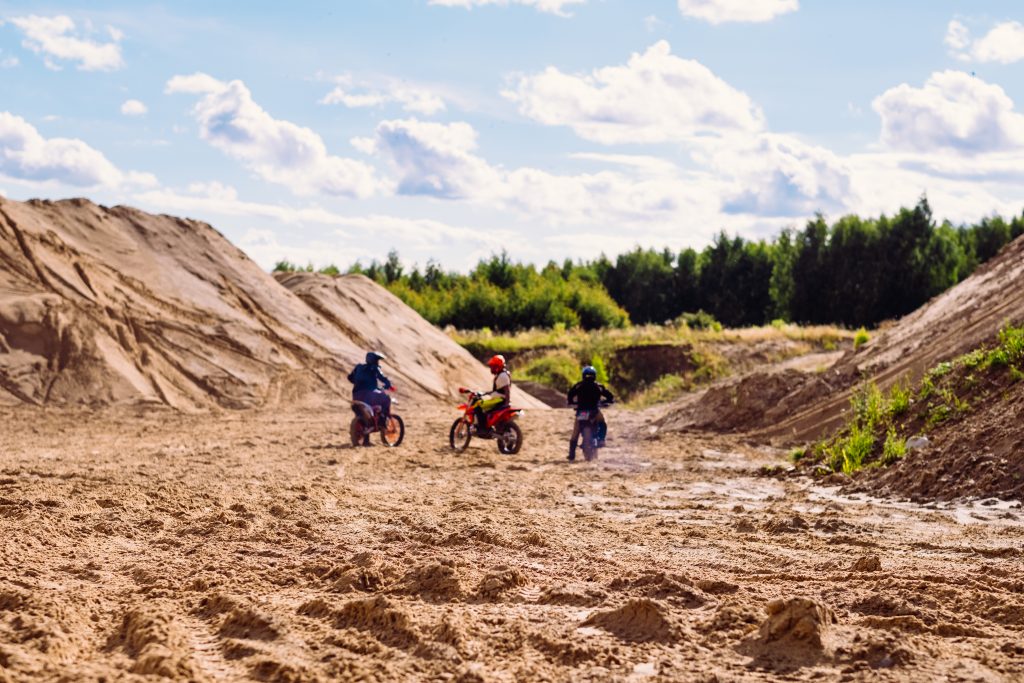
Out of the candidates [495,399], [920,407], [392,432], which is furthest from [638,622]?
[392,432]

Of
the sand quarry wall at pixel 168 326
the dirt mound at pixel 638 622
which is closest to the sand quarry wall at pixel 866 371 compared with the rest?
the sand quarry wall at pixel 168 326

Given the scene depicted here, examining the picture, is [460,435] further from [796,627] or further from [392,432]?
[796,627]

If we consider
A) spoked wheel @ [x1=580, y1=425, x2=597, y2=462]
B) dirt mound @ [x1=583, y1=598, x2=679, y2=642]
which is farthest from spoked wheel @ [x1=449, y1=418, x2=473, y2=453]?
dirt mound @ [x1=583, y1=598, x2=679, y2=642]

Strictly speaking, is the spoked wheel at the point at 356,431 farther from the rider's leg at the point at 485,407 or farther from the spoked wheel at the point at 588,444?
the spoked wheel at the point at 588,444

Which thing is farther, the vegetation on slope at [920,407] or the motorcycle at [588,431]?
the motorcycle at [588,431]

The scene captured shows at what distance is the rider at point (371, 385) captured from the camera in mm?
16719

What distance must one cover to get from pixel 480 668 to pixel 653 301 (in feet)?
186

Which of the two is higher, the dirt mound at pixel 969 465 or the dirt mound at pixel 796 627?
the dirt mound at pixel 969 465

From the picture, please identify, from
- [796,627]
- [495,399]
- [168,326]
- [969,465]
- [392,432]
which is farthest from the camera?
[168,326]

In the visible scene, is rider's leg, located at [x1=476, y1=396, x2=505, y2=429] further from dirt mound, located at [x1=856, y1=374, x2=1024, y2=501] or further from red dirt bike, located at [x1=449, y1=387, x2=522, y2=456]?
dirt mound, located at [x1=856, y1=374, x2=1024, y2=501]

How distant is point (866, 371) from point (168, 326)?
46.3 ft

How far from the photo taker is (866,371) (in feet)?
66.5

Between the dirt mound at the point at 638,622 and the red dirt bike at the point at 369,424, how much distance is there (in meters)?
10.3

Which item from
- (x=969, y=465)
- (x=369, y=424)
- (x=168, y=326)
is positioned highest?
(x=168, y=326)
